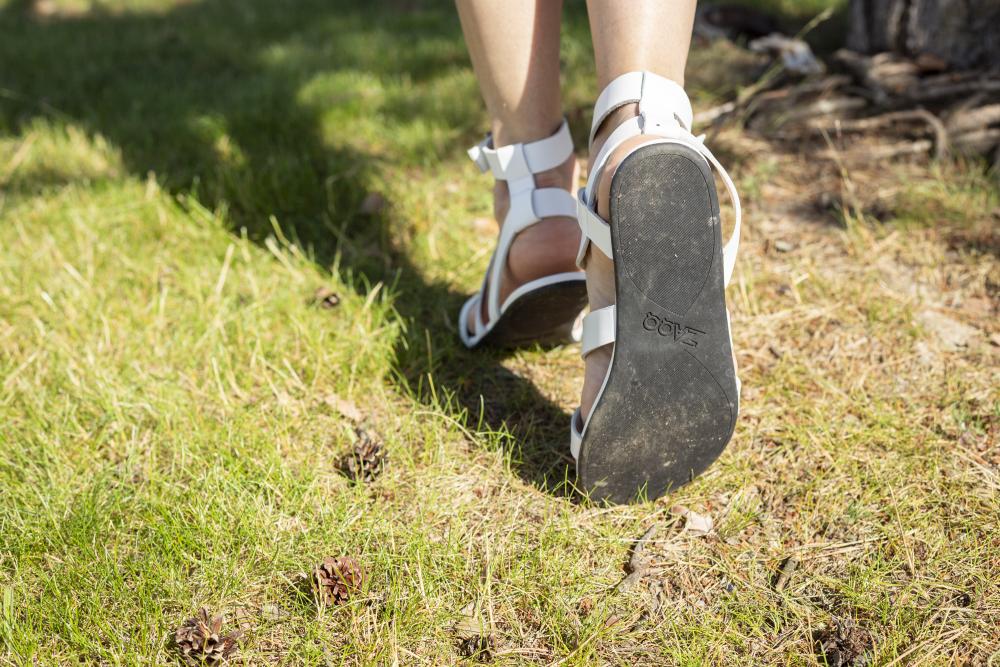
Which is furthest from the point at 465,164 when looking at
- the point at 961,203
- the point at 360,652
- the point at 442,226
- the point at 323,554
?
the point at 360,652

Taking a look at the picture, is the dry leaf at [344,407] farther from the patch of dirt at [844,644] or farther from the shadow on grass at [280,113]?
the patch of dirt at [844,644]

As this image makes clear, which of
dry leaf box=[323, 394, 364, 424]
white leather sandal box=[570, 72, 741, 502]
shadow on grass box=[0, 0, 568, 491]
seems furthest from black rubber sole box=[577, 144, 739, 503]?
dry leaf box=[323, 394, 364, 424]

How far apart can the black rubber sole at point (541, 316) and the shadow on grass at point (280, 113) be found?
10 cm

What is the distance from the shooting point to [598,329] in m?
1.35

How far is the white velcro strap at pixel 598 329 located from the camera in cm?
132

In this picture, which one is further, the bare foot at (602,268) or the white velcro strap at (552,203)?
the white velcro strap at (552,203)

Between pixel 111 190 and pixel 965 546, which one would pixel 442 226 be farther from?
pixel 965 546

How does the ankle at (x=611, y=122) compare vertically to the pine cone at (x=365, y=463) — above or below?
above

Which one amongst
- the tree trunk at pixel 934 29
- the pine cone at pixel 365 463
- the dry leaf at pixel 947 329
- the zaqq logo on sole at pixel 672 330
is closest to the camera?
the zaqq logo on sole at pixel 672 330

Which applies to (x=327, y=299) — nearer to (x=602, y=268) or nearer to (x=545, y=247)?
(x=545, y=247)

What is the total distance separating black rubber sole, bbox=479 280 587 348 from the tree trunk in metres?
1.89

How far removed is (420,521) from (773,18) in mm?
3377

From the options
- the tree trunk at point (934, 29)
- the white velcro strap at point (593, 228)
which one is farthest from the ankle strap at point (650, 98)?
the tree trunk at point (934, 29)

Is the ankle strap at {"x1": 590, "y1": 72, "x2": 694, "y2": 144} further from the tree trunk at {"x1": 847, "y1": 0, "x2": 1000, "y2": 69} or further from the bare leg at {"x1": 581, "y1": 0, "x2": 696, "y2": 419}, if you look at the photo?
the tree trunk at {"x1": 847, "y1": 0, "x2": 1000, "y2": 69}
